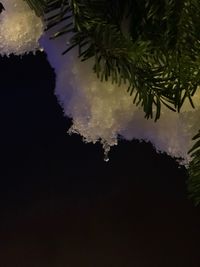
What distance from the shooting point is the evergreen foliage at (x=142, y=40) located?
12.3 inches

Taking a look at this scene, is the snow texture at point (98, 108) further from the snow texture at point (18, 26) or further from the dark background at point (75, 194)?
the dark background at point (75, 194)

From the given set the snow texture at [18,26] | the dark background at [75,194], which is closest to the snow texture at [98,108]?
the snow texture at [18,26]

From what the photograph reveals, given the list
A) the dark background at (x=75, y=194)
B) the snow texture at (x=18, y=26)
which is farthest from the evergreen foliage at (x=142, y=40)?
the dark background at (x=75, y=194)

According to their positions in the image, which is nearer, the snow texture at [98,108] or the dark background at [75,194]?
the snow texture at [98,108]

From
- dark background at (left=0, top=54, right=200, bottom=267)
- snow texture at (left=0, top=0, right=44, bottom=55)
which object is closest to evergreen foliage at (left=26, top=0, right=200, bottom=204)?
snow texture at (left=0, top=0, right=44, bottom=55)

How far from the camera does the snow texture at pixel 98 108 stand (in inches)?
14.5

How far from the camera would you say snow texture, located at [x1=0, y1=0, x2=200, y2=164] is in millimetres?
368

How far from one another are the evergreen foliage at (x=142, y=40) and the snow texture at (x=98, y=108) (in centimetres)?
1

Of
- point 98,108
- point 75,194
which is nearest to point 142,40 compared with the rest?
point 98,108

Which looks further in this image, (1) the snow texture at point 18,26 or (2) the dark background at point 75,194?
(2) the dark background at point 75,194

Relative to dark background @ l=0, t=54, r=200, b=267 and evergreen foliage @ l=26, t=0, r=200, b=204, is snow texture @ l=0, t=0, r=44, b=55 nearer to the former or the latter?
evergreen foliage @ l=26, t=0, r=200, b=204

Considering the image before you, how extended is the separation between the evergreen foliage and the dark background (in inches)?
6.4

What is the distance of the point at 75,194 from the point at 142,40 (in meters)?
0.24

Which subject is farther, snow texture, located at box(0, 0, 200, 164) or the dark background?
the dark background
